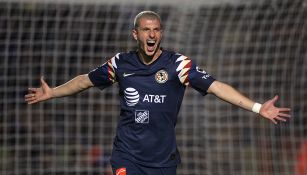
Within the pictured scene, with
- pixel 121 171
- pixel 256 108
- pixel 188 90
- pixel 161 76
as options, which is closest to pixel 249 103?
pixel 256 108

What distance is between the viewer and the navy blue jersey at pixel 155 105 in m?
6.55

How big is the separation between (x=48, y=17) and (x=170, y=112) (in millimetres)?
5035

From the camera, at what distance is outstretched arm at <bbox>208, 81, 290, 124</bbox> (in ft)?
20.5

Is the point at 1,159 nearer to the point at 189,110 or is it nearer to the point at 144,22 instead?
the point at 189,110

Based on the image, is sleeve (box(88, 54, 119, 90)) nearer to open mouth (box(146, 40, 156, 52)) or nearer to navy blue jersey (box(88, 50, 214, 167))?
navy blue jersey (box(88, 50, 214, 167))

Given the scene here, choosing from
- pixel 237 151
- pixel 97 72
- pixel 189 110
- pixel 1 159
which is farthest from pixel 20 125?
pixel 97 72

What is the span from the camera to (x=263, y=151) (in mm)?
11461

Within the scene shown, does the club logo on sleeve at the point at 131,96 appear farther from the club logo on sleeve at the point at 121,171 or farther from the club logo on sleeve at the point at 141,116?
the club logo on sleeve at the point at 121,171

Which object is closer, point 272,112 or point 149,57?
point 272,112

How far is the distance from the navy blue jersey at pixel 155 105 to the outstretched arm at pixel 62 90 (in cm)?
52

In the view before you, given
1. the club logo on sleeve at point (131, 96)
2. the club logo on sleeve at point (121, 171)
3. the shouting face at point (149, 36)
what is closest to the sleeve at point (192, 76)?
the shouting face at point (149, 36)

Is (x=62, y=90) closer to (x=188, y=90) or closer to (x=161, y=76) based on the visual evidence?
(x=161, y=76)

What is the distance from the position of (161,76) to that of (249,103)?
2.36ft

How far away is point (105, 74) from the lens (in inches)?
271
